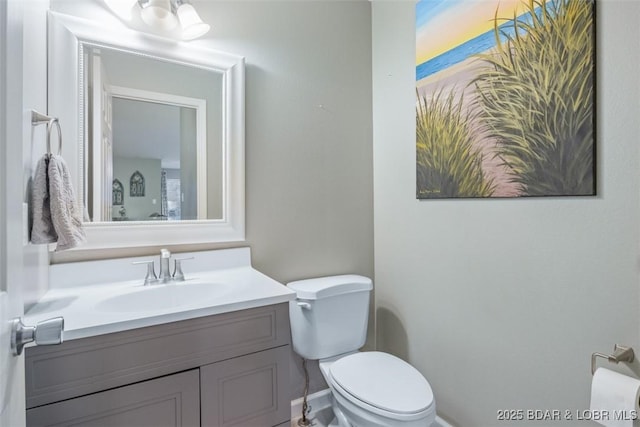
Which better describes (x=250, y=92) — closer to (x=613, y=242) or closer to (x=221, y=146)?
(x=221, y=146)

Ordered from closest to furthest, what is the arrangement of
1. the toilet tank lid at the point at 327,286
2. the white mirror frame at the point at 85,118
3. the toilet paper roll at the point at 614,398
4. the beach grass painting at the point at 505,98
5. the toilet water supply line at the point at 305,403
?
the toilet paper roll at the point at 614,398 → the beach grass painting at the point at 505,98 → the white mirror frame at the point at 85,118 → the toilet tank lid at the point at 327,286 → the toilet water supply line at the point at 305,403

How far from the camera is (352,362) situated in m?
1.42

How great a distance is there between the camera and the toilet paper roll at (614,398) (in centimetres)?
88

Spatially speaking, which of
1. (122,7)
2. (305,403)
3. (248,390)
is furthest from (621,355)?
(122,7)

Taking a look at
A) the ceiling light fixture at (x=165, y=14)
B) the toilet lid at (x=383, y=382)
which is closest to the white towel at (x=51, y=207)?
the ceiling light fixture at (x=165, y=14)

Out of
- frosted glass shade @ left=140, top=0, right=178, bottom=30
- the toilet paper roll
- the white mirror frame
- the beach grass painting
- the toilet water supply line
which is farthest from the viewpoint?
the toilet water supply line

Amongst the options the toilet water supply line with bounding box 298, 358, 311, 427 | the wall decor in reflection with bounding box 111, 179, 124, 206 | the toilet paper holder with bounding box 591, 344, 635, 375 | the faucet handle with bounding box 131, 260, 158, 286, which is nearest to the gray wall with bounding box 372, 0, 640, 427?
the toilet paper holder with bounding box 591, 344, 635, 375

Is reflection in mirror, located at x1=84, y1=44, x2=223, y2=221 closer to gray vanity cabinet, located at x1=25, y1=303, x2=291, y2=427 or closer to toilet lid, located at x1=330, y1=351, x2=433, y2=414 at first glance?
gray vanity cabinet, located at x1=25, y1=303, x2=291, y2=427

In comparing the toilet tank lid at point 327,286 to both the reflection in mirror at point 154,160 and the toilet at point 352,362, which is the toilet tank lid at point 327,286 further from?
the reflection in mirror at point 154,160

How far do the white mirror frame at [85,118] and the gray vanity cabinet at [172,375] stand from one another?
551mm

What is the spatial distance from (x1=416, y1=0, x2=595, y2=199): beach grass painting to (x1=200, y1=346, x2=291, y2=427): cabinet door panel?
109 cm

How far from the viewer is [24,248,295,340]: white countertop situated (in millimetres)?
850

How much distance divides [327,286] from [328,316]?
0.15 metres

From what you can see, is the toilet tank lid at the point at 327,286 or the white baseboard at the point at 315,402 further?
the white baseboard at the point at 315,402
